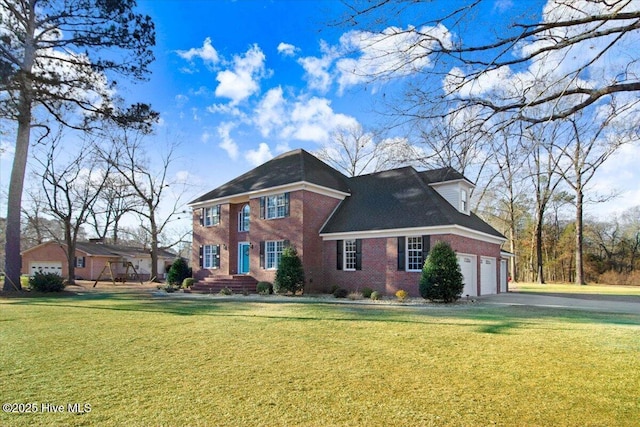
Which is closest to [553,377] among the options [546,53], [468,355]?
[468,355]

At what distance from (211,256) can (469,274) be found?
15.4 metres

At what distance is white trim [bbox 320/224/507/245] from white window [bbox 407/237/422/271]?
363 millimetres

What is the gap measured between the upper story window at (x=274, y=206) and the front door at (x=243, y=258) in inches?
112

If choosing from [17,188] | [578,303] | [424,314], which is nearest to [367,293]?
[424,314]

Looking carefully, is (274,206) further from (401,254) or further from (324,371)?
(324,371)

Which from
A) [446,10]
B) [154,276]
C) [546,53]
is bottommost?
[154,276]

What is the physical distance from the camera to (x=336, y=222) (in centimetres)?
2108

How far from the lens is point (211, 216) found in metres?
26.2

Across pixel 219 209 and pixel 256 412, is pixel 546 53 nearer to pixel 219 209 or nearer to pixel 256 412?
pixel 256 412

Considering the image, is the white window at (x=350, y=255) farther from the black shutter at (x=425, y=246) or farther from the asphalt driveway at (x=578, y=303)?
the asphalt driveway at (x=578, y=303)

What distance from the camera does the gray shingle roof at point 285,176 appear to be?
21.8 metres

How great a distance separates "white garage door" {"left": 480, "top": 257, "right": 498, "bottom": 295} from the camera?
20.7m

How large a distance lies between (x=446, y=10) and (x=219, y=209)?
71.9 ft

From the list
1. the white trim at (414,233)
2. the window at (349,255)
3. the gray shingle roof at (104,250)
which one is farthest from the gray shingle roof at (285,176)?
the gray shingle roof at (104,250)
